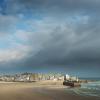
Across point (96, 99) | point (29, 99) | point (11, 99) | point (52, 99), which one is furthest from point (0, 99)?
point (96, 99)

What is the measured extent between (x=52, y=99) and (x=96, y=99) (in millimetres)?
7833

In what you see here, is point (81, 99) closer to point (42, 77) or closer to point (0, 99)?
point (0, 99)

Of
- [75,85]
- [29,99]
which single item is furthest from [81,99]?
[75,85]

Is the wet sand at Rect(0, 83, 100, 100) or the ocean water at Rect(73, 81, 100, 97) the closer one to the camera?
the wet sand at Rect(0, 83, 100, 100)

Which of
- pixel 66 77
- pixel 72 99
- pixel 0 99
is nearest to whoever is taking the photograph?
pixel 0 99

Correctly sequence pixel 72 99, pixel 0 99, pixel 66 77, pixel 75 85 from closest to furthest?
pixel 0 99, pixel 72 99, pixel 75 85, pixel 66 77

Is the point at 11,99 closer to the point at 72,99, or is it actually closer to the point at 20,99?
the point at 20,99

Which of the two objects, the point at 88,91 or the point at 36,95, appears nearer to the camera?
the point at 36,95

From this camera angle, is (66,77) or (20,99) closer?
(20,99)

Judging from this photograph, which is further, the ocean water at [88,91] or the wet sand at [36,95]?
the ocean water at [88,91]

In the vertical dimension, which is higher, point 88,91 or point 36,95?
point 88,91

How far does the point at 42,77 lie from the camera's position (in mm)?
152250

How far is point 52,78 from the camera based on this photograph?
500 ft

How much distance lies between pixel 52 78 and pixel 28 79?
45.9 ft
